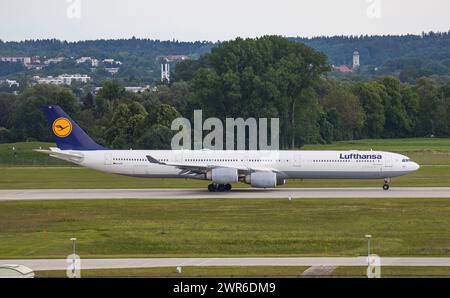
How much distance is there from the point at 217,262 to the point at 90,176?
42.3 meters

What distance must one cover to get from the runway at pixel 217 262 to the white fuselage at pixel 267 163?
27.0m

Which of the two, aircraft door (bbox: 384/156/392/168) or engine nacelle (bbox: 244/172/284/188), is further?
aircraft door (bbox: 384/156/392/168)

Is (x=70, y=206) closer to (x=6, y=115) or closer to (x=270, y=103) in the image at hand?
(x=270, y=103)

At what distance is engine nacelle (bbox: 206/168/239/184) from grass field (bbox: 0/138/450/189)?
235 inches

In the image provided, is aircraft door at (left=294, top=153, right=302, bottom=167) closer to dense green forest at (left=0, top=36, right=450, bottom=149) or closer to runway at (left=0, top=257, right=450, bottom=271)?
runway at (left=0, top=257, right=450, bottom=271)

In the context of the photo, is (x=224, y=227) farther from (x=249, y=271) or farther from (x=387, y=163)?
(x=387, y=163)

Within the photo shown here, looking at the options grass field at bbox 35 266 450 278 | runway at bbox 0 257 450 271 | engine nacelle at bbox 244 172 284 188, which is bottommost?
runway at bbox 0 257 450 271

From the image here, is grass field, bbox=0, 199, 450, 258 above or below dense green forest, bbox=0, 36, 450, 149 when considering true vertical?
below

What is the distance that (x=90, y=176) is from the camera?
65.3 m

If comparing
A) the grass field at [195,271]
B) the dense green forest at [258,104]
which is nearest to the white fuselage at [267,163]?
the grass field at [195,271]

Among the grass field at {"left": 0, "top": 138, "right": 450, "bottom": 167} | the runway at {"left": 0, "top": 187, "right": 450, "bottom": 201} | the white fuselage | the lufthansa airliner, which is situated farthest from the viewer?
the grass field at {"left": 0, "top": 138, "right": 450, "bottom": 167}

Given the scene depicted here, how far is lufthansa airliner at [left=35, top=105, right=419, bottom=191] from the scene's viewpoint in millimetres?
51969

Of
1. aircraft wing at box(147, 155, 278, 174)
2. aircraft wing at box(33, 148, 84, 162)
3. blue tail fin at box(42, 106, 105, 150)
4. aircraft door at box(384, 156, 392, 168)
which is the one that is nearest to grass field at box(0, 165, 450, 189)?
aircraft wing at box(33, 148, 84, 162)
